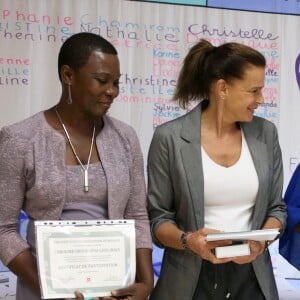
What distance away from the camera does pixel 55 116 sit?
145 cm

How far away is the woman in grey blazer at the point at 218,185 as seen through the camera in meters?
1.58

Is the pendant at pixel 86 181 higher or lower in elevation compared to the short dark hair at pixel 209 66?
lower

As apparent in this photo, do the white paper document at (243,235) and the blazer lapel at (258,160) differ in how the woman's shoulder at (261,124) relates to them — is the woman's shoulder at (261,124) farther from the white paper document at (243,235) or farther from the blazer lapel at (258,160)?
the white paper document at (243,235)

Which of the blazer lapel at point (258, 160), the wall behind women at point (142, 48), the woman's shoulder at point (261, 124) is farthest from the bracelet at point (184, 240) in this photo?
the wall behind women at point (142, 48)

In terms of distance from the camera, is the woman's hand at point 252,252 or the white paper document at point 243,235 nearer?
the white paper document at point 243,235

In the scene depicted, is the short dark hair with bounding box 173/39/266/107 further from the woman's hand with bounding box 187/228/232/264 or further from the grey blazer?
the woman's hand with bounding box 187/228/232/264

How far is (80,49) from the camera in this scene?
141cm

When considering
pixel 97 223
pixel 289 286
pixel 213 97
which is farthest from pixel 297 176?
pixel 289 286

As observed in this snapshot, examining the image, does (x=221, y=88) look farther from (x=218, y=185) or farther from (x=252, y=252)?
(x=252, y=252)

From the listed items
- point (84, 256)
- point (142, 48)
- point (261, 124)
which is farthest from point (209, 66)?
point (142, 48)

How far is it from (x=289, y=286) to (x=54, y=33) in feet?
7.27

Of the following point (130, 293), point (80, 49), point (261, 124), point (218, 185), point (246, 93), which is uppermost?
point (80, 49)

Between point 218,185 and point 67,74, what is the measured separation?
551 millimetres

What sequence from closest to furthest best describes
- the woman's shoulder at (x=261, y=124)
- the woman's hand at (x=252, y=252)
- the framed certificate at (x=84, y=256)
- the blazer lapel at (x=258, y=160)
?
1. the framed certificate at (x=84, y=256)
2. the woman's hand at (x=252, y=252)
3. the blazer lapel at (x=258, y=160)
4. the woman's shoulder at (x=261, y=124)
